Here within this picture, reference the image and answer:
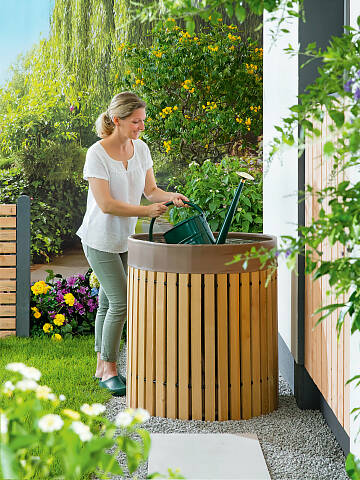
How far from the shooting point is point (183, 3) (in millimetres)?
1261

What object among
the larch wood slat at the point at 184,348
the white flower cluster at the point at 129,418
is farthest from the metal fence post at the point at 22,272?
the white flower cluster at the point at 129,418

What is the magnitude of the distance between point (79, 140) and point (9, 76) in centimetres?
100

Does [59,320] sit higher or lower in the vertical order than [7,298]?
lower

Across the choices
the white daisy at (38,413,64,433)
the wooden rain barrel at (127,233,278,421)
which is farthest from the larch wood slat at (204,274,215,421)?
the white daisy at (38,413,64,433)

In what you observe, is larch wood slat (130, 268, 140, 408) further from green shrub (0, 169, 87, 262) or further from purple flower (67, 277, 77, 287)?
green shrub (0, 169, 87, 262)

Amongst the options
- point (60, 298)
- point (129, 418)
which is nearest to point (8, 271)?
point (60, 298)

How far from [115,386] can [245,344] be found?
32.2 inches

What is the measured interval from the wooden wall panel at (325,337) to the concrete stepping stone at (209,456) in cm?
34

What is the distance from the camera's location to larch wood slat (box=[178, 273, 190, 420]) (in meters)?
2.54

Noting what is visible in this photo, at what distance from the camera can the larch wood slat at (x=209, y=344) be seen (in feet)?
8.30

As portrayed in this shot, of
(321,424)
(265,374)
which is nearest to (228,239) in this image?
(265,374)

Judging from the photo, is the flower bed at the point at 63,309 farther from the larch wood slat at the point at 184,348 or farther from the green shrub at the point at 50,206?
the green shrub at the point at 50,206

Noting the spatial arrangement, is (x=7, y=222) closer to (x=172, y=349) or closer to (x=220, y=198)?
(x=220, y=198)

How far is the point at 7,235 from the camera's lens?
4340 mm
